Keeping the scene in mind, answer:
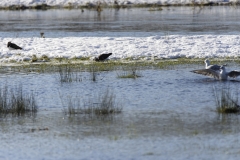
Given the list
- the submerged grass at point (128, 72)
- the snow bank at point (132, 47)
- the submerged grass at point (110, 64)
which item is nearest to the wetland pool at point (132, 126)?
the submerged grass at point (128, 72)

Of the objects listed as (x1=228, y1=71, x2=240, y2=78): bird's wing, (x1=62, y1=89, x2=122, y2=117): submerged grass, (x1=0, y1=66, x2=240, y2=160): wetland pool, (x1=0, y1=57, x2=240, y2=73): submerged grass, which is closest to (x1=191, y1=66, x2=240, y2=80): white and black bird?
(x1=228, y1=71, x2=240, y2=78): bird's wing

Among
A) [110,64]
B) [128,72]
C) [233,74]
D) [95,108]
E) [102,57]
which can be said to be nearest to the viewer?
[95,108]

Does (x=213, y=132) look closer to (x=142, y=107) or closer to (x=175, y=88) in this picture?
(x=142, y=107)

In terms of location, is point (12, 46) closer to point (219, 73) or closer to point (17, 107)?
point (219, 73)

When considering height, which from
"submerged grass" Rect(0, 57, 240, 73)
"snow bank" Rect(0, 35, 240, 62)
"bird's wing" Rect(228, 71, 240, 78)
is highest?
"bird's wing" Rect(228, 71, 240, 78)

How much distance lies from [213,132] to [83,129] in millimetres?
2669

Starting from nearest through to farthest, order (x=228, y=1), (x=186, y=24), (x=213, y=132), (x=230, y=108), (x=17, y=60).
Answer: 1. (x=213, y=132)
2. (x=230, y=108)
3. (x=17, y=60)
4. (x=186, y=24)
5. (x=228, y=1)

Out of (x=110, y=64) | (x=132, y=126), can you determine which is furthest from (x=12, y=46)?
(x=132, y=126)

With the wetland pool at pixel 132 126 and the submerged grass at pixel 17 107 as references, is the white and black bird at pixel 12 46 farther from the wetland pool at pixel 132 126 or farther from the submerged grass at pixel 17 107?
the submerged grass at pixel 17 107

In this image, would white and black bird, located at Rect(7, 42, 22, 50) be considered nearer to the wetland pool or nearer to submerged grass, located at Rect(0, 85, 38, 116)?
the wetland pool

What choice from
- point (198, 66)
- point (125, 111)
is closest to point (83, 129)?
point (125, 111)

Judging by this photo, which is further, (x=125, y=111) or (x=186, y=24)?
(x=186, y=24)

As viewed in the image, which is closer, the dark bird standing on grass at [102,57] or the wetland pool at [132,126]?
the wetland pool at [132,126]

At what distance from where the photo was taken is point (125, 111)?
46.5ft
